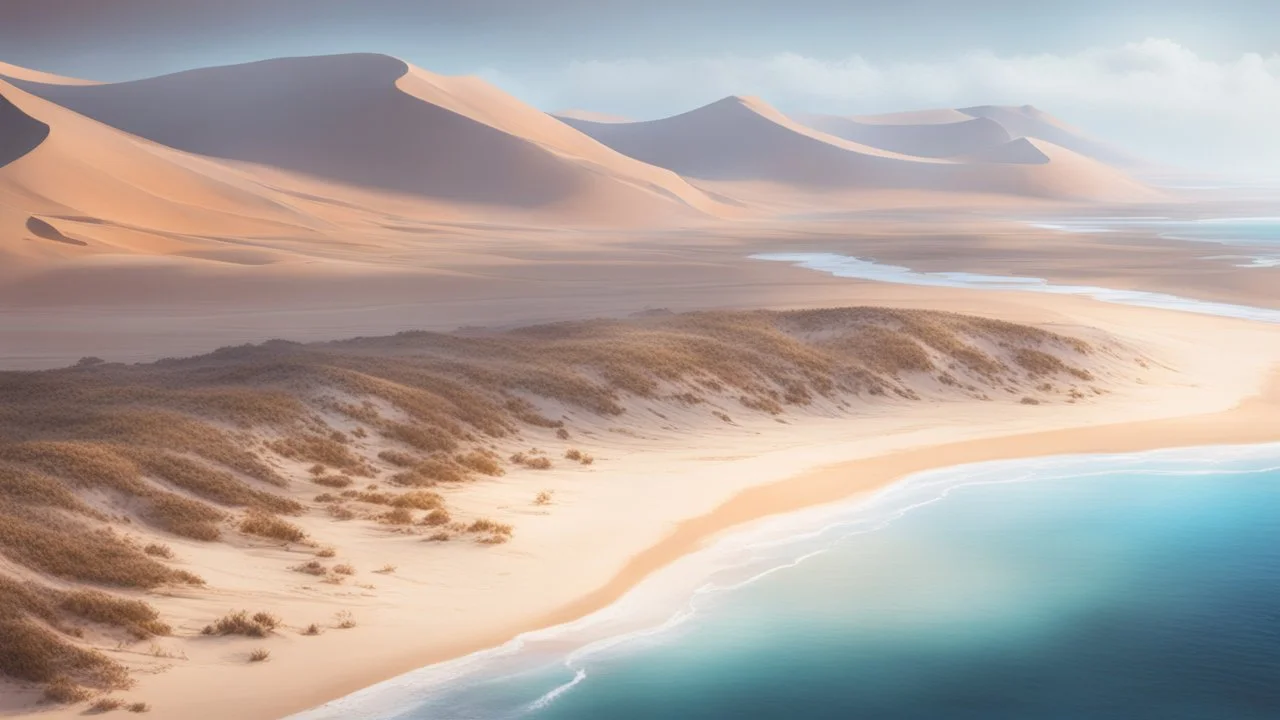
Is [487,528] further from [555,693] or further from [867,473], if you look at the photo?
[867,473]

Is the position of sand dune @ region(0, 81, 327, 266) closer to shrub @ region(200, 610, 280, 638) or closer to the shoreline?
the shoreline

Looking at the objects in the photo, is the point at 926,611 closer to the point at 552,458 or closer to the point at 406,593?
the point at 406,593

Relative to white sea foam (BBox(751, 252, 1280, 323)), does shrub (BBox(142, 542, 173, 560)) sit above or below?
below

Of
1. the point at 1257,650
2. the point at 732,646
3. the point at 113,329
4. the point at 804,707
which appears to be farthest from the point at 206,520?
the point at 113,329

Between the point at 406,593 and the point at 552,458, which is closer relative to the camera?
the point at 406,593

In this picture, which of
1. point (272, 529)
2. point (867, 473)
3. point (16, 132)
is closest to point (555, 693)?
point (272, 529)

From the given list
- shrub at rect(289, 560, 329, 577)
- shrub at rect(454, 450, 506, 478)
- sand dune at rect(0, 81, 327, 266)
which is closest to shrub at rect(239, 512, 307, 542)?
shrub at rect(289, 560, 329, 577)
